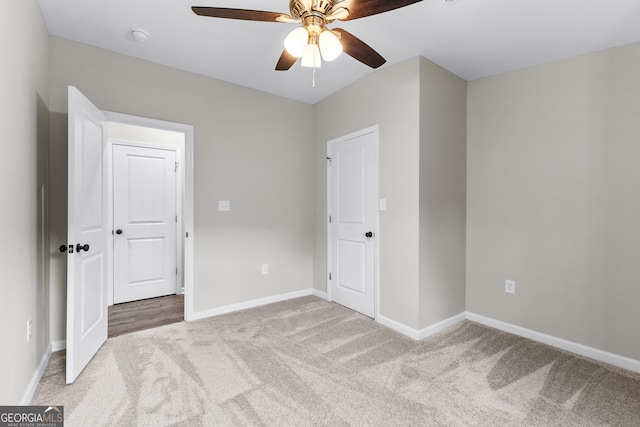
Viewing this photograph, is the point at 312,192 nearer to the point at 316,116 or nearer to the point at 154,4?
the point at 316,116

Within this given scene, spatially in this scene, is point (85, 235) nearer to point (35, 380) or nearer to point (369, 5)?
point (35, 380)

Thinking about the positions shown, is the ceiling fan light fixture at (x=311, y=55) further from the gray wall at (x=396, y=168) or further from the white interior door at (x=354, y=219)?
the white interior door at (x=354, y=219)

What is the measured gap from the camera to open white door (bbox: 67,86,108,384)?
2008mm

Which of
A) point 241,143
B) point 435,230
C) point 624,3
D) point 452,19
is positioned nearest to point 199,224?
point 241,143

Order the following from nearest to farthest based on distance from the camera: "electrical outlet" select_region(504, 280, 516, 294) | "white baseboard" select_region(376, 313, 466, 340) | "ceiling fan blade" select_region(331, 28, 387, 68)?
"ceiling fan blade" select_region(331, 28, 387, 68) → "white baseboard" select_region(376, 313, 466, 340) → "electrical outlet" select_region(504, 280, 516, 294)

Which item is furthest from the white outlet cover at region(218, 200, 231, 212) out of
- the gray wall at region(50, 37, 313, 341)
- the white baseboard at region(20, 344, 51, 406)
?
the white baseboard at region(20, 344, 51, 406)

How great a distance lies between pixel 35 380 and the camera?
1.95 metres

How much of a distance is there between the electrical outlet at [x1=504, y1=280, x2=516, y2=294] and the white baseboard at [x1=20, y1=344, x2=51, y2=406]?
12.3 ft

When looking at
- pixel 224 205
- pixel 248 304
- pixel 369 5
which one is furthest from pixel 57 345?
pixel 369 5

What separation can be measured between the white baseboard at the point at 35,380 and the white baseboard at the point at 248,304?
1.13 m

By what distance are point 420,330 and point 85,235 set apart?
2832 mm

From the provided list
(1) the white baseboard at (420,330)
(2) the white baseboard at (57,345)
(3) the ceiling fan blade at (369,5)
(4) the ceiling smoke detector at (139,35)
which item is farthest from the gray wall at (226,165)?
(3) the ceiling fan blade at (369,5)

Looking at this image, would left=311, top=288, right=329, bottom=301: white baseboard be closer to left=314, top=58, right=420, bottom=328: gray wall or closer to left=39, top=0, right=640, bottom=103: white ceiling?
left=314, top=58, right=420, bottom=328: gray wall

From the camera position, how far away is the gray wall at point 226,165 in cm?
248
